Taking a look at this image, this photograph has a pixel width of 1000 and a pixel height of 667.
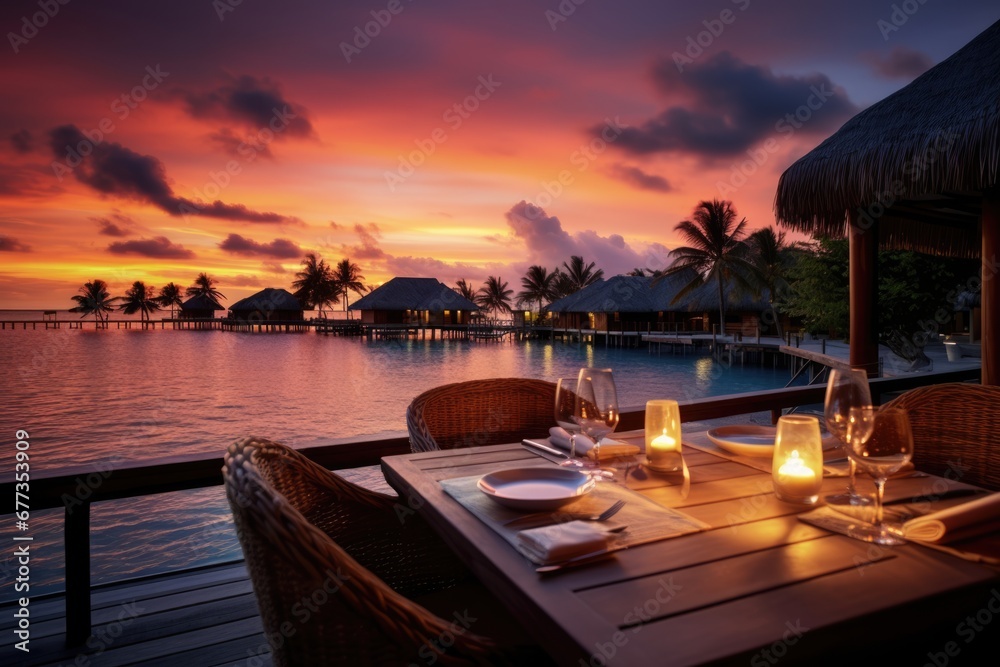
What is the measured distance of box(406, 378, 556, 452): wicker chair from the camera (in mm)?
2227

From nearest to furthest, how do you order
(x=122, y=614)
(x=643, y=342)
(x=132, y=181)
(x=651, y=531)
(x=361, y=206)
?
1. (x=651, y=531)
2. (x=122, y=614)
3. (x=132, y=181)
4. (x=361, y=206)
5. (x=643, y=342)

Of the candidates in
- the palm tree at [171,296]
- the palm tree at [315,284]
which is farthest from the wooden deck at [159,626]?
the palm tree at [171,296]

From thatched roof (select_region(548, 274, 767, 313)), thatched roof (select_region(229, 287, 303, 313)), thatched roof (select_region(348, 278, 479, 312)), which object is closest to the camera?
thatched roof (select_region(548, 274, 767, 313))

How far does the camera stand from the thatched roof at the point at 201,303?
2617 inches

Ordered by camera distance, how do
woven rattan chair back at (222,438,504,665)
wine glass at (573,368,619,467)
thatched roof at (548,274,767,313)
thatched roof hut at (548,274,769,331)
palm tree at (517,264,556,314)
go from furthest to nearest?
palm tree at (517,264,556,314) < thatched roof hut at (548,274,769,331) < thatched roof at (548,274,767,313) < wine glass at (573,368,619,467) < woven rattan chair back at (222,438,504,665)

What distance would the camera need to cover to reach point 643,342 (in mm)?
36812

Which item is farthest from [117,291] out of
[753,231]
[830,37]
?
[830,37]

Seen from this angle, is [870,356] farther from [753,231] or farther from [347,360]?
[753,231]

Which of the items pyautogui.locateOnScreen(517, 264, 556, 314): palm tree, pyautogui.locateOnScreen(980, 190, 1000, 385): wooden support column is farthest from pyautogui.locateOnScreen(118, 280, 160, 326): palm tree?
pyautogui.locateOnScreen(980, 190, 1000, 385): wooden support column

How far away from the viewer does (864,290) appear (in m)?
4.48

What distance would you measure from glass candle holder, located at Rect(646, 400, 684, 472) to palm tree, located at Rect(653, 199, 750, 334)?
88.2 feet

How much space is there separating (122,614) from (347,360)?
1026 inches

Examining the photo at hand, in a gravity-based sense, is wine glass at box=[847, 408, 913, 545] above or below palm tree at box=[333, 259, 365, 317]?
below

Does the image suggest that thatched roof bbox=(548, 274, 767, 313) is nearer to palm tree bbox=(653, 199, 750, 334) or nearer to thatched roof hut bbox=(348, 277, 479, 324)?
palm tree bbox=(653, 199, 750, 334)
